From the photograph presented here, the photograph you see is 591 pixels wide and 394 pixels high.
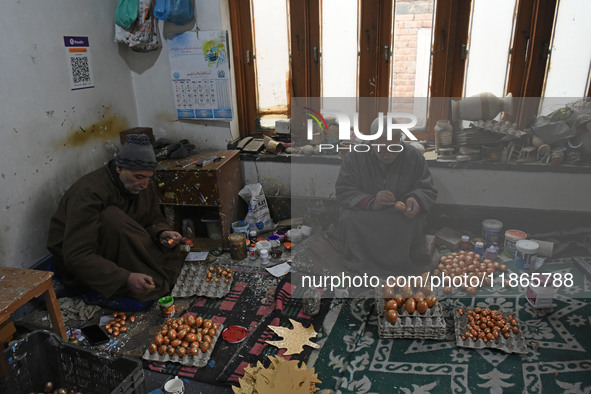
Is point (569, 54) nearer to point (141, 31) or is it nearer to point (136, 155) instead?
point (136, 155)

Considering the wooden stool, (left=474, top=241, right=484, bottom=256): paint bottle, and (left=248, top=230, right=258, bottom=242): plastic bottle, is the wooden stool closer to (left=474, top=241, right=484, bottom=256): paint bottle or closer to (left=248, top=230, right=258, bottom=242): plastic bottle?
(left=248, top=230, right=258, bottom=242): plastic bottle

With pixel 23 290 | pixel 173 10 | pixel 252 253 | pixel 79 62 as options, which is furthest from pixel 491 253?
pixel 79 62

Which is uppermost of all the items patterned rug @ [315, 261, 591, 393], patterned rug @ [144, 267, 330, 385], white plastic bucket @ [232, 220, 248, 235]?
white plastic bucket @ [232, 220, 248, 235]

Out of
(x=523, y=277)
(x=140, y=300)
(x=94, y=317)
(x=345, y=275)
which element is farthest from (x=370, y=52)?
(x=94, y=317)

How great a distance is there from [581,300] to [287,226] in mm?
2164

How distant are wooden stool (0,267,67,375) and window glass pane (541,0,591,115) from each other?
3608mm

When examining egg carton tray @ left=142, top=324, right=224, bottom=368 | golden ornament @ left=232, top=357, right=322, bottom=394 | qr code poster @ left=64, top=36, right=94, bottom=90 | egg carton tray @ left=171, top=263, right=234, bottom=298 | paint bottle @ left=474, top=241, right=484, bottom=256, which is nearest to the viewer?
golden ornament @ left=232, top=357, right=322, bottom=394

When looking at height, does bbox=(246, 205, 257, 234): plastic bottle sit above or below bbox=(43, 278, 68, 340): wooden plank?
below

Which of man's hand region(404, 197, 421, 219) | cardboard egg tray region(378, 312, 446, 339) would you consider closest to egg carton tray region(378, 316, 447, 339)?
cardboard egg tray region(378, 312, 446, 339)

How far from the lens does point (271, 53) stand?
3770 mm

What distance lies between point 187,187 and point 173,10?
4.53 feet

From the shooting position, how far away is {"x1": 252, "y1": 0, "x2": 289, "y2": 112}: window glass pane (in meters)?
3.66

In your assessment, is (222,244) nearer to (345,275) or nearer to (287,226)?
(287,226)

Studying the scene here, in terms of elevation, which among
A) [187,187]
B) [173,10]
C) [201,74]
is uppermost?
[173,10]
